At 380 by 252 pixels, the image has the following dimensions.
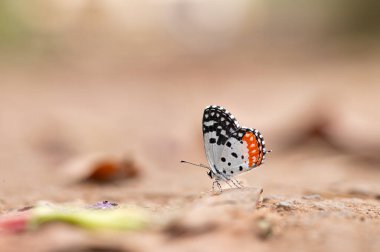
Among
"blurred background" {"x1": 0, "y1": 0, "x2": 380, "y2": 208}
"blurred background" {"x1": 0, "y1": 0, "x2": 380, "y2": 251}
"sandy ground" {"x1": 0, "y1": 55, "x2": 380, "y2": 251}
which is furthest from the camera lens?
"blurred background" {"x1": 0, "y1": 0, "x2": 380, "y2": 208}

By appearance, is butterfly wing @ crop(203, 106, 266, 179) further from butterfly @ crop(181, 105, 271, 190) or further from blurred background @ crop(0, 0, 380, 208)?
blurred background @ crop(0, 0, 380, 208)

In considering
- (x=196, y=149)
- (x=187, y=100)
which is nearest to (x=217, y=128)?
(x=196, y=149)

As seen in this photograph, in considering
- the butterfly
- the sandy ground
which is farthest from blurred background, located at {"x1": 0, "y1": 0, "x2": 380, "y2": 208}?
the butterfly

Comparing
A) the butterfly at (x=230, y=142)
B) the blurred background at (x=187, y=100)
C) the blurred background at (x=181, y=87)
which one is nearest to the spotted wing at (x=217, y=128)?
the butterfly at (x=230, y=142)

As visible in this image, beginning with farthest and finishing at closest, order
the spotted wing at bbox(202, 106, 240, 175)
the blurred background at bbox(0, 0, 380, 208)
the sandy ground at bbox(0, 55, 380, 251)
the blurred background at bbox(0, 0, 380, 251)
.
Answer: the blurred background at bbox(0, 0, 380, 208) → the blurred background at bbox(0, 0, 380, 251) → the spotted wing at bbox(202, 106, 240, 175) → the sandy ground at bbox(0, 55, 380, 251)

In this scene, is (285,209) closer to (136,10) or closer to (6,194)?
(6,194)

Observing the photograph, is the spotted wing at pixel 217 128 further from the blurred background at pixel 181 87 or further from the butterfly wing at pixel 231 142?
the blurred background at pixel 181 87

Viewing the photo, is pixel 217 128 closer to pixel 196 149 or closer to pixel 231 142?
pixel 231 142
